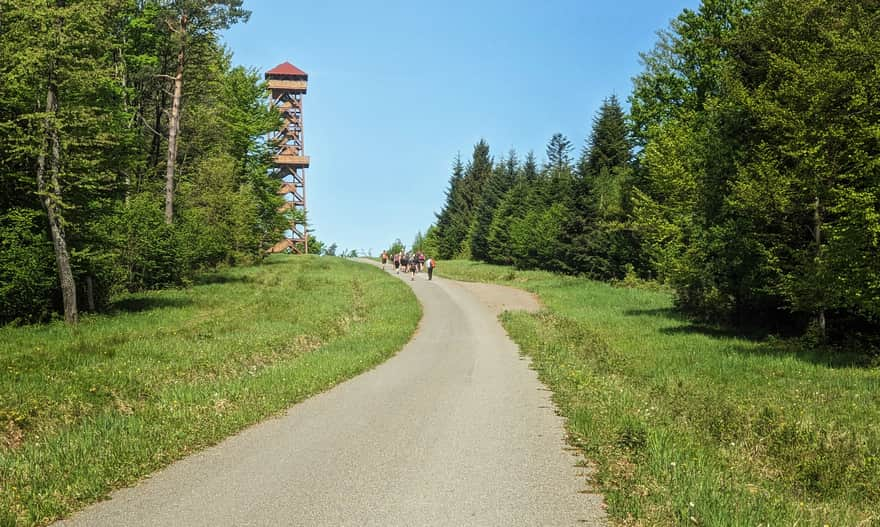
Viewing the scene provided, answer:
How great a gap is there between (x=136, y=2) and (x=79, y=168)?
17.9m

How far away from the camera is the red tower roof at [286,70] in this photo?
93250mm

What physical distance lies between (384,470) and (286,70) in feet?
314

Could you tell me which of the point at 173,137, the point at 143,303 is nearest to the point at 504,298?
the point at 143,303

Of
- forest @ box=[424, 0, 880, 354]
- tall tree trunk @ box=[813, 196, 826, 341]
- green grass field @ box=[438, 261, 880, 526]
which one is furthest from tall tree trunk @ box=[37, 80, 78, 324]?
tall tree trunk @ box=[813, 196, 826, 341]

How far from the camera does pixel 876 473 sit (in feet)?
24.9

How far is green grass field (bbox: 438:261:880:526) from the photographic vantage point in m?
5.56

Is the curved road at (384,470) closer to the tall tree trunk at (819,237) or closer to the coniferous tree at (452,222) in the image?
the tall tree trunk at (819,237)

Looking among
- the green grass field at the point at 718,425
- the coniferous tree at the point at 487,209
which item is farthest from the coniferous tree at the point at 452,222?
the green grass field at the point at 718,425

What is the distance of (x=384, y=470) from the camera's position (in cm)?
655

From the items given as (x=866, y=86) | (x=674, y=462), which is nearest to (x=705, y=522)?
(x=674, y=462)

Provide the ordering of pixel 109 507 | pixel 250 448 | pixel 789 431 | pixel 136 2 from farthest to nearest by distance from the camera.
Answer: pixel 136 2, pixel 789 431, pixel 250 448, pixel 109 507

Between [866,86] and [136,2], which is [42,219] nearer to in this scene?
[136,2]

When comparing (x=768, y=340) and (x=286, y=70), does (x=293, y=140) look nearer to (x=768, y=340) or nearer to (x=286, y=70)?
(x=286, y=70)

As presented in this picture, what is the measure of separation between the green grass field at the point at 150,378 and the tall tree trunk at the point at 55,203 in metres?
0.96
